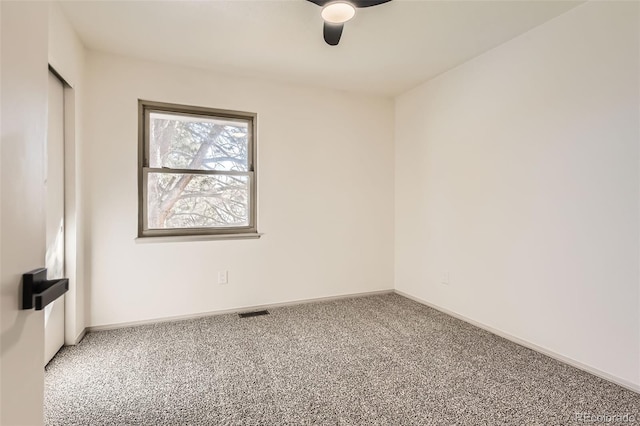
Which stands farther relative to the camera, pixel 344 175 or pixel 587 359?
pixel 344 175

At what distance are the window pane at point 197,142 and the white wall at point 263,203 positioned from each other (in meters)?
0.17

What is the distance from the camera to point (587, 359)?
2.15 m

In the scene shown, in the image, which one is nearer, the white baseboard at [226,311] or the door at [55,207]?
the door at [55,207]

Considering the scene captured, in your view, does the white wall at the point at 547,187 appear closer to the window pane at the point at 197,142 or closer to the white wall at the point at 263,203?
the white wall at the point at 263,203

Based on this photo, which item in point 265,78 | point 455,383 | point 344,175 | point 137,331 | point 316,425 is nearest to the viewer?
point 316,425

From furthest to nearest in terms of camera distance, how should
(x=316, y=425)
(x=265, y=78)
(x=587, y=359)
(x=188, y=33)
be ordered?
(x=265, y=78) → (x=188, y=33) → (x=587, y=359) → (x=316, y=425)

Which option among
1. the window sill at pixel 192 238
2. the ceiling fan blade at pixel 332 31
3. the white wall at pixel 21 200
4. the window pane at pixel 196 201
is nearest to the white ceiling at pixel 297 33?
the ceiling fan blade at pixel 332 31

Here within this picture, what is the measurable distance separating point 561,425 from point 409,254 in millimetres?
2274

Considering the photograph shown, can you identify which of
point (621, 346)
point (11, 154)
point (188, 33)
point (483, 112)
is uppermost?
point (188, 33)

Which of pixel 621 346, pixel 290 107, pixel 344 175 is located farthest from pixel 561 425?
pixel 290 107

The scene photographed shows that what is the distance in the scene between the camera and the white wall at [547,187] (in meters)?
1.99

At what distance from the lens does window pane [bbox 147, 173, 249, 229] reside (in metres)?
3.05

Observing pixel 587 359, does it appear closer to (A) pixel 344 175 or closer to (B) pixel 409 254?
(B) pixel 409 254

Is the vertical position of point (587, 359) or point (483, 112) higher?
point (483, 112)
